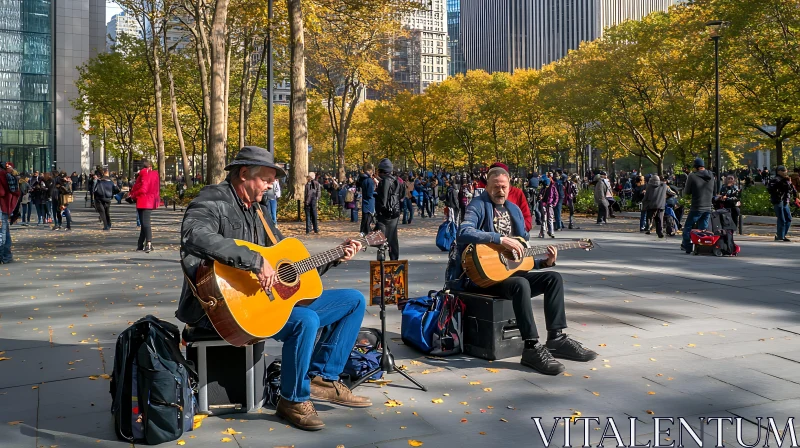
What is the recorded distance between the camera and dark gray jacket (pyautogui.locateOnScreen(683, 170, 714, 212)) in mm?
15523

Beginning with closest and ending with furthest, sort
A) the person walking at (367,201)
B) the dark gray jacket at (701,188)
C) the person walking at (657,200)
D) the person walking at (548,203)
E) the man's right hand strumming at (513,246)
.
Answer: the man's right hand strumming at (513,246)
the dark gray jacket at (701,188)
the person walking at (367,201)
the person walking at (657,200)
the person walking at (548,203)

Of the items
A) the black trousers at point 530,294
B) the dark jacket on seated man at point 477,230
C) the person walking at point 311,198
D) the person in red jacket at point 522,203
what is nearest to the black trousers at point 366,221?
the person walking at point 311,198

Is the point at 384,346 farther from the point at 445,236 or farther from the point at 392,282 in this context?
the point at 445,236

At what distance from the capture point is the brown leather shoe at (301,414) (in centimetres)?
489

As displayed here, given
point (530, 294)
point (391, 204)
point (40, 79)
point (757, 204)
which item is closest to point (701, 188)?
point (391, 204)

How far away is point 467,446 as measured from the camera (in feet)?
15.1

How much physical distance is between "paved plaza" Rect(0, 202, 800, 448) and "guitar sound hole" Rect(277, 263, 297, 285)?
94 centimetres

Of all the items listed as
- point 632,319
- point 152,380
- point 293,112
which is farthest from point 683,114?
point 152,380

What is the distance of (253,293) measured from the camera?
482 centimetres

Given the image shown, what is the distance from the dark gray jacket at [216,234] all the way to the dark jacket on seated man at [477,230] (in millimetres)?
1655

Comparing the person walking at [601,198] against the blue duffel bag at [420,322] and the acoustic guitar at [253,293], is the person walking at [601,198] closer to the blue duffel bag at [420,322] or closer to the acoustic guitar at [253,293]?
the blue duffel bag at [420,322]

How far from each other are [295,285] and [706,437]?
273cm

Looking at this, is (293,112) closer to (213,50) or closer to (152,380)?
(213,50)

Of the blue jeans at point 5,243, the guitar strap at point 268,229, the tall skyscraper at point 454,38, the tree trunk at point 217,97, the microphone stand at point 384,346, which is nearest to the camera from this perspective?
the guitar strap at point 268,229
